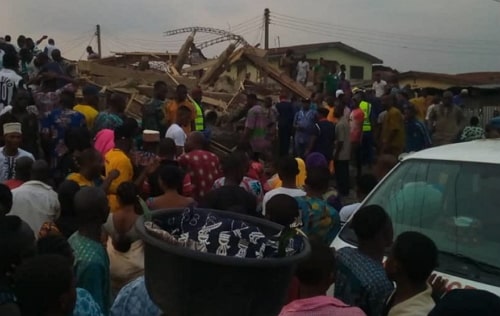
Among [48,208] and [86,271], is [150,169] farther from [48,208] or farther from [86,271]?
[86,271]

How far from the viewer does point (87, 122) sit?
1003cm

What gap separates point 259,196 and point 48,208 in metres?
2.10

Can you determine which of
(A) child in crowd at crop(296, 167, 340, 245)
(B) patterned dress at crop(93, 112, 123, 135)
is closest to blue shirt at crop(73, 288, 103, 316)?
(A) child in crowd at crop(296, 167, 340, 245)

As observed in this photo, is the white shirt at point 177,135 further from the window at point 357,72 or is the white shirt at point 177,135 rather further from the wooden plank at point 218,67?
the window at point 357,72

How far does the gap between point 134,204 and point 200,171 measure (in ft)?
7.21

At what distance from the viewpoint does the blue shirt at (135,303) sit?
3758 millimetres

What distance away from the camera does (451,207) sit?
15.9 ft

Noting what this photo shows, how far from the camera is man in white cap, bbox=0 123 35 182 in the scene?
7.56 meters

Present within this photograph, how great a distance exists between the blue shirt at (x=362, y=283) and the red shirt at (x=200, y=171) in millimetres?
3481

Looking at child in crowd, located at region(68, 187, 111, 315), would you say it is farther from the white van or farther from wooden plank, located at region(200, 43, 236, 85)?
wooden plank, located at region(200, 43, 236, 85)

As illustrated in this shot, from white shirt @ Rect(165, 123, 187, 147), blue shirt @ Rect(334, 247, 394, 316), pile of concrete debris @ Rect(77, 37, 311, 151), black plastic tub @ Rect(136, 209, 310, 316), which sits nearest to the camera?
black plastic tub @ Rect(136, 209, 310, 316)

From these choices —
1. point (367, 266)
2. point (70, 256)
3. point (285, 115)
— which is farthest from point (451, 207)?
point (285, 115)

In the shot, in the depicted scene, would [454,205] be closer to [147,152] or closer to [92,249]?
[92,249]

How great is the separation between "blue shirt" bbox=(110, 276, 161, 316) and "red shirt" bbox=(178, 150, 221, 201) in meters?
3.66
